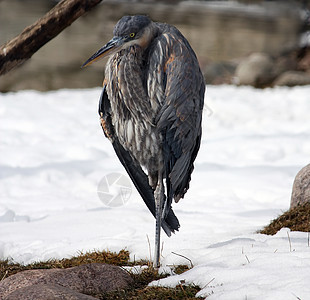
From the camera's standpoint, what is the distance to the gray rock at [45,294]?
2.55m

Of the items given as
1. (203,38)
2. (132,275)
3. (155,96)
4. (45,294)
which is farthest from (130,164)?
(203,38)

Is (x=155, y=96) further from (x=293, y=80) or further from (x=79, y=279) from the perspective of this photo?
(x=293, y=80)

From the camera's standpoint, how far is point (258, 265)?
311 centimetres

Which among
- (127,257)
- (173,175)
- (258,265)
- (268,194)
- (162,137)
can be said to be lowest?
(268,194)

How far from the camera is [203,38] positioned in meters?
17.0

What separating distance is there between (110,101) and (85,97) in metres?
9.15

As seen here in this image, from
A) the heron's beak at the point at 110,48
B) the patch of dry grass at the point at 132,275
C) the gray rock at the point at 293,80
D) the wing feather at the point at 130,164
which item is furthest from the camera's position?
the gray rock at the point at 293,80

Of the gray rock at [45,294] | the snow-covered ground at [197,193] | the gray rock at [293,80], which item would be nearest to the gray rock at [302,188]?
the snow-covered ground at [197,193]

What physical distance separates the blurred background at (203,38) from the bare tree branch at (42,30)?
10730 mm

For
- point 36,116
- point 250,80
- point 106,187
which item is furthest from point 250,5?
point 106,187

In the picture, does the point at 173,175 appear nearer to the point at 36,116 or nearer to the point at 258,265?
the point at 258,265

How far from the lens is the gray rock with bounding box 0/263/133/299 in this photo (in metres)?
2.97

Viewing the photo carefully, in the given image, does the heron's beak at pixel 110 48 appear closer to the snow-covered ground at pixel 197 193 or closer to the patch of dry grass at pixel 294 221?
the snow-covered ground at pixel 197 193

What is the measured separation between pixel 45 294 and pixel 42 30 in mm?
2514
